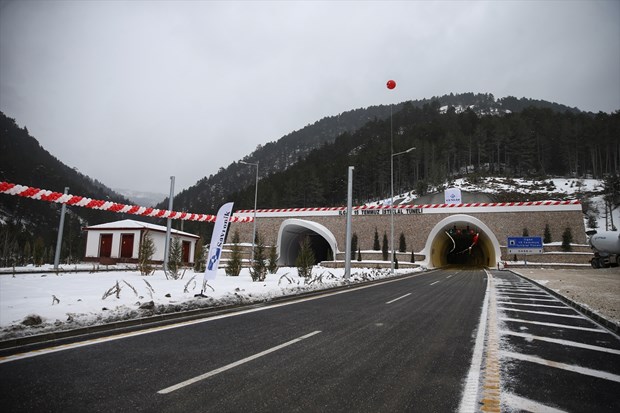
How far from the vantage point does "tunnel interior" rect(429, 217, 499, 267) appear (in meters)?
40.0

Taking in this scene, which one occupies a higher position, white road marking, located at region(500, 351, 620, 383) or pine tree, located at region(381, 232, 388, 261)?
pine tree, located at region(381, 232, 388, 261)

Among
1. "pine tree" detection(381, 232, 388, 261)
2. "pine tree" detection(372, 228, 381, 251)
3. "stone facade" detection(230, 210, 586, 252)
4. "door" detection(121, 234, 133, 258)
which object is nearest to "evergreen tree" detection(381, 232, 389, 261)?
"pine tree" detection(381, 232, 388, 261)

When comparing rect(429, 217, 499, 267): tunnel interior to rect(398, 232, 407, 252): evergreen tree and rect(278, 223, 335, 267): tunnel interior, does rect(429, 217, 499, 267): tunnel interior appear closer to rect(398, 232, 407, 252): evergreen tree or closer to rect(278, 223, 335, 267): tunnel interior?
rect(398, 232, 407, 252): evergreen tree

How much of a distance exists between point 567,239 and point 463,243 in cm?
2102

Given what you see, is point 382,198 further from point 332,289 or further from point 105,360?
point 105,360

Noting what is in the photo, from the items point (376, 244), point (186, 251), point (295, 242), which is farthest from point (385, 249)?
point (186, 251)

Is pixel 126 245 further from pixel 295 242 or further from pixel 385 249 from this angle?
pixel 385 249

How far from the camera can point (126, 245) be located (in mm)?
33469

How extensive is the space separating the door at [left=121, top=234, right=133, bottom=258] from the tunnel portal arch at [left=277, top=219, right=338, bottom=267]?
1754cm

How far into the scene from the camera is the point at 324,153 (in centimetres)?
11025

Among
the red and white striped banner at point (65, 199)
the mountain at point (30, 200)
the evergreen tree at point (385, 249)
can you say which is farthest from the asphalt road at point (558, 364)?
the mountain at point (30, 200)

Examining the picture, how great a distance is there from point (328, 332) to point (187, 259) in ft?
120

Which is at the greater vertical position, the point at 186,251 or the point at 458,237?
the point at 458,237

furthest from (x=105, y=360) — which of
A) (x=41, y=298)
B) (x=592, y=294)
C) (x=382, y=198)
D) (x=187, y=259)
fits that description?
(x=382, y=198)
